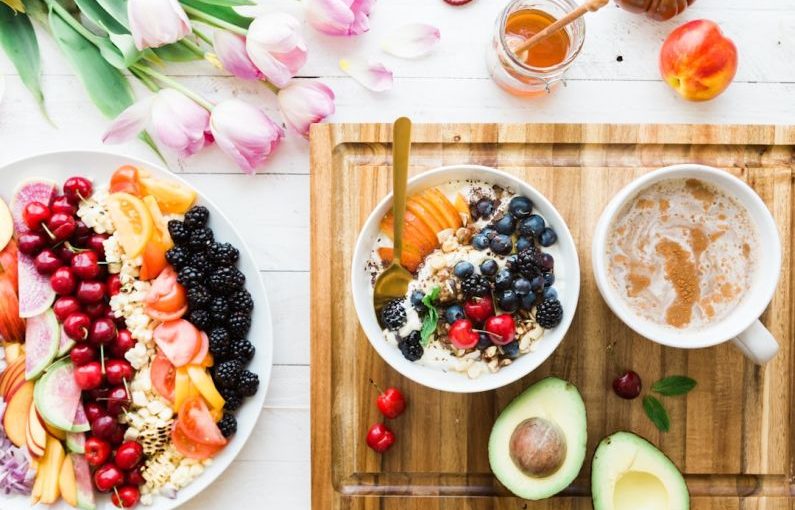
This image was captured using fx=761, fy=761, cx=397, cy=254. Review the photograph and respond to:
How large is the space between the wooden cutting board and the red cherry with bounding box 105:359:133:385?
0.35 m

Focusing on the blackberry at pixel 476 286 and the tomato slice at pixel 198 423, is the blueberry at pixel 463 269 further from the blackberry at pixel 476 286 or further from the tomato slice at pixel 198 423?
the tomato slice at pixel 198 423

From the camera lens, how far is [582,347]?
129cm

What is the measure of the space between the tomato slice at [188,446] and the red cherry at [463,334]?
1.70ft

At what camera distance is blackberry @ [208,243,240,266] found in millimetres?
1348

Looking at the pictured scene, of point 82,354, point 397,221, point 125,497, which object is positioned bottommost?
point 125,497

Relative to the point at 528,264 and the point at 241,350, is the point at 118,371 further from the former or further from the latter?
the point at 528,264

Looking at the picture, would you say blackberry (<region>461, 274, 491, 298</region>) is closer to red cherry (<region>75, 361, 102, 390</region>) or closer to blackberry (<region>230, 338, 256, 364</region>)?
blackberry (<region>230, 338, 256, 364</region>)

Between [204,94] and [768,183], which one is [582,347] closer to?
[768,183]

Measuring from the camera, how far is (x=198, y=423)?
52.8 inches

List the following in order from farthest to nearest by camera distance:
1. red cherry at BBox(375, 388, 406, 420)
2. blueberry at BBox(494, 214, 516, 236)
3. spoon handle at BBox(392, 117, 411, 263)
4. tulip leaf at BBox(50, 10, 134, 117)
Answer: tulip leaf at BBox(50, 10, 134, 117), red cherry at BBox(375, 388, 406, 420), blueberry at BBox(494, 214, 516, 236), spoon handle at BBox(392, 117, 411, 263)

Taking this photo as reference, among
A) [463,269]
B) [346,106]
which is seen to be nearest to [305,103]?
[346,106]

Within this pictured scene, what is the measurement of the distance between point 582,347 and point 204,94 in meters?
0.84

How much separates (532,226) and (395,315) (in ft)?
0.82

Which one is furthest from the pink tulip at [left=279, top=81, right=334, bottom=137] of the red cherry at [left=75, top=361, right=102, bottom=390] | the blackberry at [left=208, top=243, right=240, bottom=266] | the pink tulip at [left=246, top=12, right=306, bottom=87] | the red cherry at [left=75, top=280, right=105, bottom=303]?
the red cherry at [left=75, top=361, right=102, bottom=390]
